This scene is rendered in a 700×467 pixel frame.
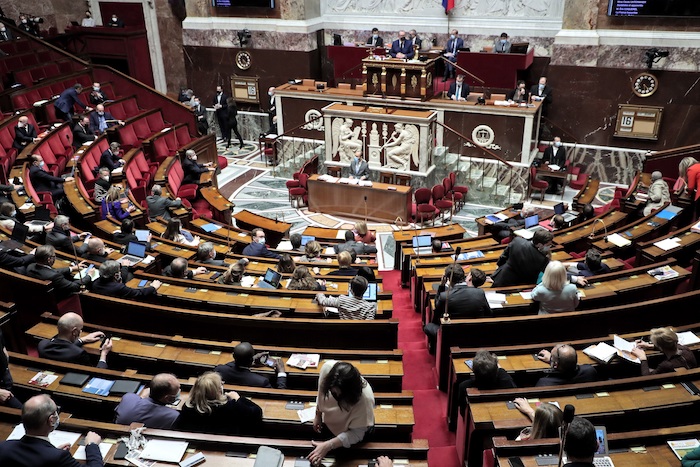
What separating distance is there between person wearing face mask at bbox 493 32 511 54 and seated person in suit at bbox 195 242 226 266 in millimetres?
9824

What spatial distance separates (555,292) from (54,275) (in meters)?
4.89

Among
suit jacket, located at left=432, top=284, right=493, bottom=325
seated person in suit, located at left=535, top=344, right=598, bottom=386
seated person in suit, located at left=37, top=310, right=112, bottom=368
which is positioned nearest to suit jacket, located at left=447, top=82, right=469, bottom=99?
suit jacket, located at left=432, top=284, right=493, bottom=325

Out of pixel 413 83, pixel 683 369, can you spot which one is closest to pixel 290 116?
pixel 413 83

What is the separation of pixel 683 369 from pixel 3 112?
13.5m

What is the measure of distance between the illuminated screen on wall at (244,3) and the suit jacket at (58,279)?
1201 centimetres

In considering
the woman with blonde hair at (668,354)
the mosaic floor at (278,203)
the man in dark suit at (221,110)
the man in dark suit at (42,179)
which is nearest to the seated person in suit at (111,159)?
the man in dark suit at (42,179)

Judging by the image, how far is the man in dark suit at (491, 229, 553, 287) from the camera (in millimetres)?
6113

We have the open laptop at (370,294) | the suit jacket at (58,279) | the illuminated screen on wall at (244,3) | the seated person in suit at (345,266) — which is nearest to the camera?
the open laptop at (370,294)

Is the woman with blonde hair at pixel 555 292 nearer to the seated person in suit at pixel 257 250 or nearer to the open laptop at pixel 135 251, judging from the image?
the seated person in suit at pixel 257 250

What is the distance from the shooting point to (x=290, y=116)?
14922 mm

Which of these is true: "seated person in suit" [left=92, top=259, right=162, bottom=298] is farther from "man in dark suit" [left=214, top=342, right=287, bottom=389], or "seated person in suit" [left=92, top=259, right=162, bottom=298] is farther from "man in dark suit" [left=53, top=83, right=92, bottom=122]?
"man in dark suit" [left=53, top=83, right=92, bottom=122]

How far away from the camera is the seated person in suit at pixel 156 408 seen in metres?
3.99

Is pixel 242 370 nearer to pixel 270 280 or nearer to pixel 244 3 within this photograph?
pixel 270 280

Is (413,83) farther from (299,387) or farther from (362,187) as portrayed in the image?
(299,387)
